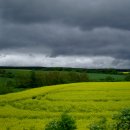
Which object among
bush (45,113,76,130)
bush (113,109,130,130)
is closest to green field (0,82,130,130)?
bush (45,113,76,130)

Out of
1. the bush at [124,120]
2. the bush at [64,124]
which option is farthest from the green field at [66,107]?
the bush at [124,120]

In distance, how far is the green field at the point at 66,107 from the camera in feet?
71.9

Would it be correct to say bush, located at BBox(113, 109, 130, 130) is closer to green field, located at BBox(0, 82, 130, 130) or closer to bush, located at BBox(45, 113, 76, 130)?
bush, located at BBox(45, 113, 76, 130)

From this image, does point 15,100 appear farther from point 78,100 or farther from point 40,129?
point 40,129

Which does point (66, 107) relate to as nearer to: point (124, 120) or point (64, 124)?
point (64, 124)

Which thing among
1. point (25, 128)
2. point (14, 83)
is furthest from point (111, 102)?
point (14, 83)

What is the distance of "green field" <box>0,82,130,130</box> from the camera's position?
21.9 metres

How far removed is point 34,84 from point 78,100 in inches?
2175

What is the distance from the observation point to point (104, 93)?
112ft

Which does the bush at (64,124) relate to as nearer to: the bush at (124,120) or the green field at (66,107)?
the bush at (124,120)

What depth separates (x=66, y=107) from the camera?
27297mm

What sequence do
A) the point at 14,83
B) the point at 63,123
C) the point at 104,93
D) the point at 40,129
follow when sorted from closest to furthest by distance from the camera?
1. the point at 63,123
2. the point at 40,129
3. the point at 104,93
4. the point at 14,83

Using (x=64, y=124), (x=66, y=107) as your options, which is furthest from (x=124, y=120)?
(x=66, y=107)

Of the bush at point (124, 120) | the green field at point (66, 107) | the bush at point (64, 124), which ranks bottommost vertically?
the green field at point (66, 107)
